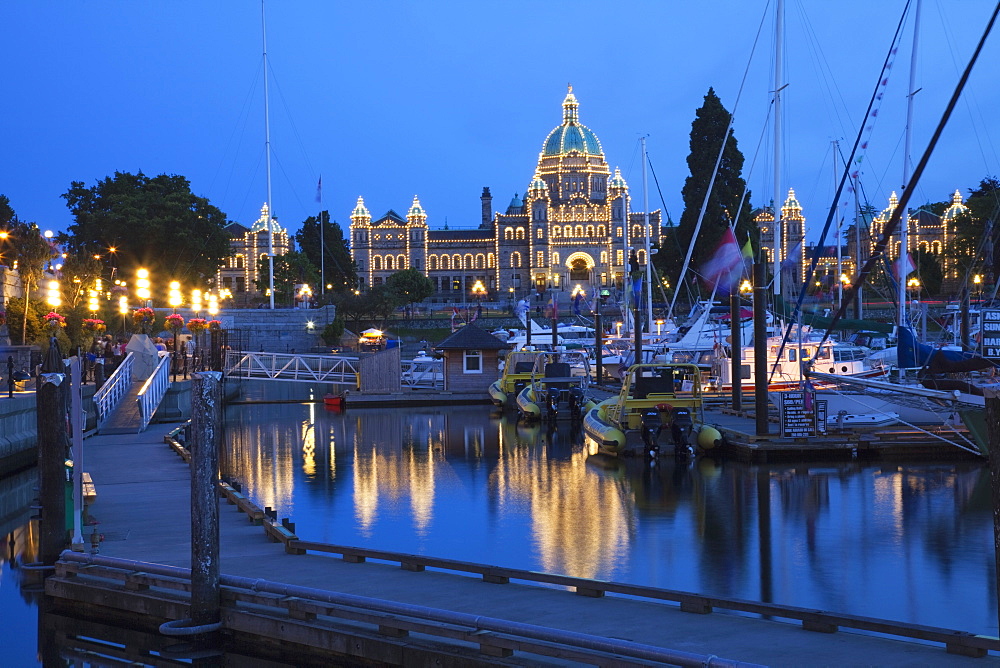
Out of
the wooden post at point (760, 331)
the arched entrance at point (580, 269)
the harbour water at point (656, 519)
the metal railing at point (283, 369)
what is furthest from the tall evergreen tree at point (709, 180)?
the arched entrance at point (580, 269)

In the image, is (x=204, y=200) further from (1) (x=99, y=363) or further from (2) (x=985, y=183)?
(2) (x=985, y=183)

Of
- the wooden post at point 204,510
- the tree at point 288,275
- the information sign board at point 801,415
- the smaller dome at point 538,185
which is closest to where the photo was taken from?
the wooden post at point 204,510

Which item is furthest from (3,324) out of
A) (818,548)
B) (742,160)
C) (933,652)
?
(742,160)

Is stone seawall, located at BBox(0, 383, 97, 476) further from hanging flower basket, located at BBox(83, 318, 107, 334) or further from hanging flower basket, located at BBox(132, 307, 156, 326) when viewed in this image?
hanging flower basket, located at BBox(132, 307, 156, 326)

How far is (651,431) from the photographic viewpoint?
1085 inches

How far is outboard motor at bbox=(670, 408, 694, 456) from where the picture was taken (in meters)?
27.4

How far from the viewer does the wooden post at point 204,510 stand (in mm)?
12047

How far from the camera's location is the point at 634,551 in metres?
17.2

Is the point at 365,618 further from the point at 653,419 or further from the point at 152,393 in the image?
the point at 152,393

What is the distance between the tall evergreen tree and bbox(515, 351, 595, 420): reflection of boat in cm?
3832

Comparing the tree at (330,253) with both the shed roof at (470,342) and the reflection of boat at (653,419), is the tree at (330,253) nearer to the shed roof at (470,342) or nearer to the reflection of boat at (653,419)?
the shed roof at (470,342)

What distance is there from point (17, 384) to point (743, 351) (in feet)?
85.0

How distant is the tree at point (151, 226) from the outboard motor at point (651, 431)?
199ft

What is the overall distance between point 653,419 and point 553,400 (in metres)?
11.6
